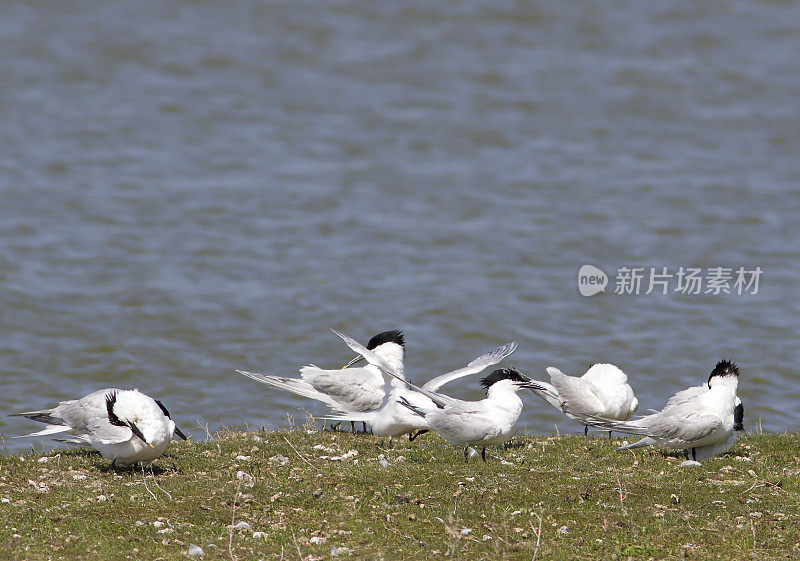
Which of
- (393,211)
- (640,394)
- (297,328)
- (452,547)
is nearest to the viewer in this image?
(452,547)

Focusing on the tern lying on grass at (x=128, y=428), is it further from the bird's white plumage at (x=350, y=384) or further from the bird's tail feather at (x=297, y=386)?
the bird's tail feather at (x=297, y=386)

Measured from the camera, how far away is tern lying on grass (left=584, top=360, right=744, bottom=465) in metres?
9.47

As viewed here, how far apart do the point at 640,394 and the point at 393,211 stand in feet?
30.5

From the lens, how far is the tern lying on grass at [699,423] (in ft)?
31.1

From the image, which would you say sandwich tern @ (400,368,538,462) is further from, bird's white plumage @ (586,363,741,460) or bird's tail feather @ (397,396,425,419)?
bird's white plumage @ (586,363,741,460)

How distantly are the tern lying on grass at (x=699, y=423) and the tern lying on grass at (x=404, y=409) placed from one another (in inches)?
58.9

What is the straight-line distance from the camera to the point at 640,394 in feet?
51.0

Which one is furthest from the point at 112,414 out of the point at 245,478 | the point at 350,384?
the point at 350,384

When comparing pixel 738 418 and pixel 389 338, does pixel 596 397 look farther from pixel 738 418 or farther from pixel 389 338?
pixel 389 338

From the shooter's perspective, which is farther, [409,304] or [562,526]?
[409,304]

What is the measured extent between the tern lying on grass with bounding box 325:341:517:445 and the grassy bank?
0.40 metres

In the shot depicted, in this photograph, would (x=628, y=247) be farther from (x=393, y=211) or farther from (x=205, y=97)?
(x=205, y=97)

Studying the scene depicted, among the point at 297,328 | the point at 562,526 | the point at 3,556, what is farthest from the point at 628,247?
the point at 3,556

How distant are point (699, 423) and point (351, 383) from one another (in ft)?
12.1
